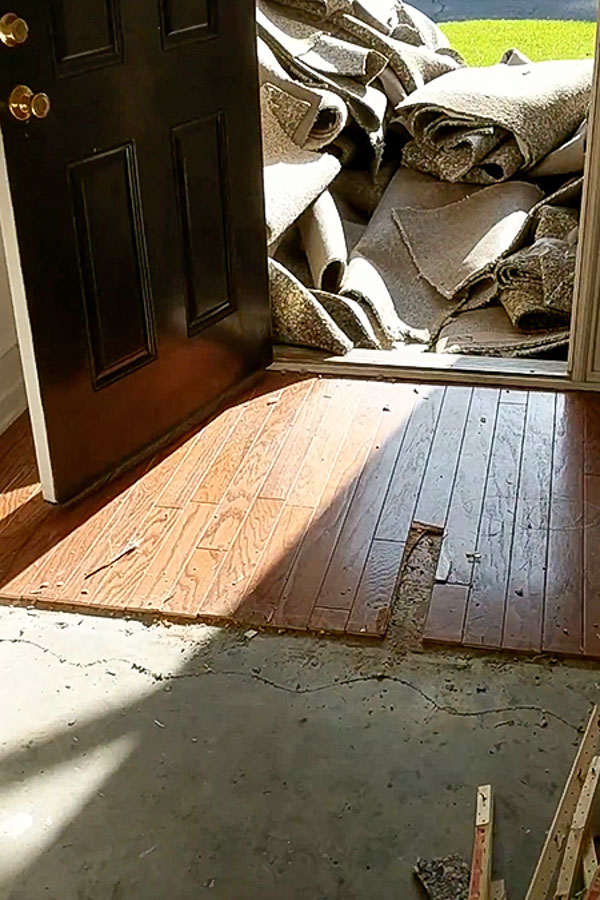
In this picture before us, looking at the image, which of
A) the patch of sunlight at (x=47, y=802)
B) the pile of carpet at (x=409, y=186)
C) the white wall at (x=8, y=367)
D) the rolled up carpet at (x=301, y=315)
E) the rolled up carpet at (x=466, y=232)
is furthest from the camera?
the rolled up carpet at (x=466, y=232)

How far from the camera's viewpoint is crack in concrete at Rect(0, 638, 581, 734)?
6.72 feet

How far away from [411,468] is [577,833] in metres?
1.27

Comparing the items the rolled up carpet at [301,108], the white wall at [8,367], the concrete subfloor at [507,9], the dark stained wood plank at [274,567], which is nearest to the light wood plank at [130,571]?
the dark stained wood plank at [274,567]

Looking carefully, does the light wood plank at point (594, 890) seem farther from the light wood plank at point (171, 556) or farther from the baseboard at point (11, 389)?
the baseboard at point (11, 389)

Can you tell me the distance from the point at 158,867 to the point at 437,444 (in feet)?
4.80

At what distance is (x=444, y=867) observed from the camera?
68.7 inches

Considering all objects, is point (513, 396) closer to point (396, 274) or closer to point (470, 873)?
point (396, 274)

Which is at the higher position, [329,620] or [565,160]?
[565,160]

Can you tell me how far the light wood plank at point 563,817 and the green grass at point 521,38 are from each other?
189 inches

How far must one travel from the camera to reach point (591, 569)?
2424 mm

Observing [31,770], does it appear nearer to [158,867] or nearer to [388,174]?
[158,867]

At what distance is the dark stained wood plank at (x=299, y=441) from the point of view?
276 centimetres

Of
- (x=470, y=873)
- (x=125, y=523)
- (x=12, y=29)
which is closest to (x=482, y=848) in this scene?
(x=470, y=873)

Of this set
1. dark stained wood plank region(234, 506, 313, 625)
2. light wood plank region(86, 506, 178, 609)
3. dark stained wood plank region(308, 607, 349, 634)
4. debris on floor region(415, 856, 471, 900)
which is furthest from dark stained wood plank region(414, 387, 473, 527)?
debris on floor region(415, 856, 471, 900)
